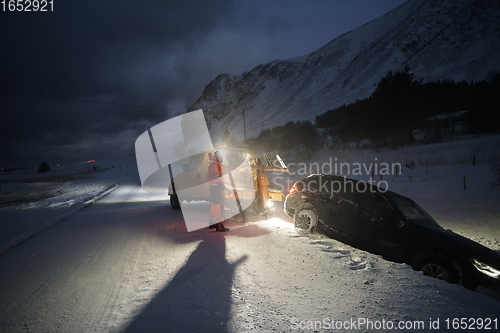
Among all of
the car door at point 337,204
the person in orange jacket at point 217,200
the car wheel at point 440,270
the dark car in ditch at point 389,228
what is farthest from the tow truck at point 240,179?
the car wheel at point 440,270

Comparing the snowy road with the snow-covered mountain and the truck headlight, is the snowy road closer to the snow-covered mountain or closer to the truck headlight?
the truck headlight

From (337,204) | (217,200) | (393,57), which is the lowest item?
(337,204)

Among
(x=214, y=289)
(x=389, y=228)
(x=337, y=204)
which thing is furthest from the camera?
(x=337, y=204)

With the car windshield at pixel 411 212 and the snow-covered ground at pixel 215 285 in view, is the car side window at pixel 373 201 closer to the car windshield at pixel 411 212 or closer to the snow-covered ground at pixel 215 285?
the car windshield at pixel 411 212

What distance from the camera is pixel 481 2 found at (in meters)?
109

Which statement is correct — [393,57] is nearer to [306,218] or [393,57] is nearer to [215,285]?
[306,218]

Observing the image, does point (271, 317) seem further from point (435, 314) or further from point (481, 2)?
point (481, 2)

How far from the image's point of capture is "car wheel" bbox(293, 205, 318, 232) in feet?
20.6

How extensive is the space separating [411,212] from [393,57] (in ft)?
455

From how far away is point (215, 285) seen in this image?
3.64 m

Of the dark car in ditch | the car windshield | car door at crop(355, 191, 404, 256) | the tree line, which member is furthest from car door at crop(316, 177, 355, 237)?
the tree line

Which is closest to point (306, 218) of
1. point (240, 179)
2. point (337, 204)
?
point (337, 204)

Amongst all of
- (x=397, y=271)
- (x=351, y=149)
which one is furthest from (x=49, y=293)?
(x=351, y=149)

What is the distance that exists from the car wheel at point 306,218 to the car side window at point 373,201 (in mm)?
1217
